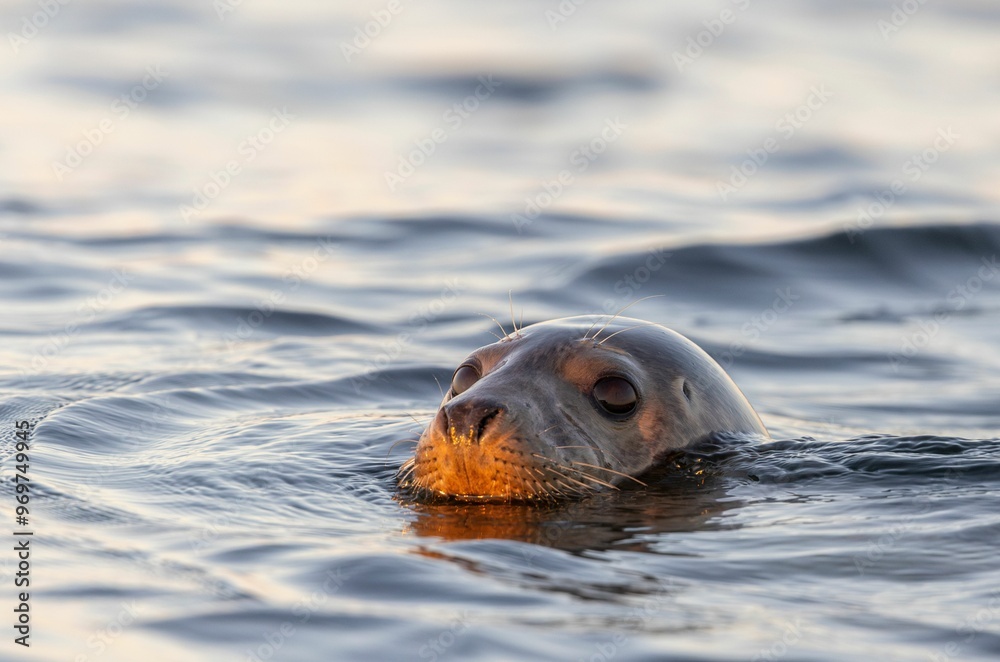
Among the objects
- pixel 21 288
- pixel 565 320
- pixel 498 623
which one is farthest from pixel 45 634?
pixel 21 288

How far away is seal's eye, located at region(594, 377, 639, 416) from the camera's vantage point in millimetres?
6254

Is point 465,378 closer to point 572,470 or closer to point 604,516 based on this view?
point 572,470

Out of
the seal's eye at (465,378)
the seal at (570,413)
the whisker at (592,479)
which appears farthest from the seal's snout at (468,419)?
the seal's eye at (465,378)

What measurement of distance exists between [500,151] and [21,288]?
7738mm

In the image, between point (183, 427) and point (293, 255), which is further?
point (293, 255)

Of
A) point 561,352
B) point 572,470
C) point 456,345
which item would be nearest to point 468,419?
point 572,470

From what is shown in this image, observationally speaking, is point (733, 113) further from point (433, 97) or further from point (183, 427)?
point (183, 427)

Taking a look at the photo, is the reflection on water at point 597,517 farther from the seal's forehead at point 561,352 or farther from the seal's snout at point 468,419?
the seal's forehead at point 561,352

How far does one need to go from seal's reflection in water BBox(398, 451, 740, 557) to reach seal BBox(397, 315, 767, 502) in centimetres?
7

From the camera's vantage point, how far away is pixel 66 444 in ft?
23.2

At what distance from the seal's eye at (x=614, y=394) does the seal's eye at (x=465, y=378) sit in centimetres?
56

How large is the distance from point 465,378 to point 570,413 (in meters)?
0.61

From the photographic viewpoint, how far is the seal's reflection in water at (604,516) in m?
5.38

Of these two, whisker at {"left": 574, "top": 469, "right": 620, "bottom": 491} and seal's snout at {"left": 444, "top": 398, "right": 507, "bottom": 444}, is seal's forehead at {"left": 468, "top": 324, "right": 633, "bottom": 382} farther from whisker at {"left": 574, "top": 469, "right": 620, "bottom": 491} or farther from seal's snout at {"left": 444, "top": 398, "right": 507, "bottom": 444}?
seal's snout at {"left": 444, "top": 398, "right": 507, "bottom": 444}
